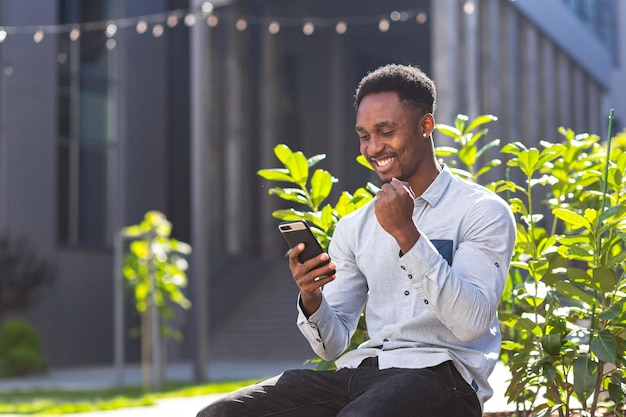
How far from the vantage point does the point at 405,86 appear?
3234mm

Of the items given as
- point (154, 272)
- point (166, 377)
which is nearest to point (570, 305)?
point (154, 272)

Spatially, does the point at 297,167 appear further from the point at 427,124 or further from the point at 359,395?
the point at 359,395

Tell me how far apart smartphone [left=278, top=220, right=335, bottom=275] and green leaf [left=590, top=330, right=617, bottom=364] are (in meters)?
0.95

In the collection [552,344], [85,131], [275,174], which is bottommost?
[552,344]

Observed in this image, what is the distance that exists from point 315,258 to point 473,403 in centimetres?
61

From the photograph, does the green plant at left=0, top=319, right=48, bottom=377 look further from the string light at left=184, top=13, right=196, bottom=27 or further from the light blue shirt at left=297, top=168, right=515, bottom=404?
the light blue shirt at left=297, top=168, right=515, bottom=404

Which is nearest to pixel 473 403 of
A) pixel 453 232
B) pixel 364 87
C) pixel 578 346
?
pixel 453 232

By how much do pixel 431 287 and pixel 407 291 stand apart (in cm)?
34

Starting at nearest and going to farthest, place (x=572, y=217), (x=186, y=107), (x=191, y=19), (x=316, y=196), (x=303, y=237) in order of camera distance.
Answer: (x=303, y=237) < (x=572, y=217) < (x=316, y=196) < (x=191, y=19) < (x=186, y=107)

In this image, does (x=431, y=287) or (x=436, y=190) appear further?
(x=436, y=190)

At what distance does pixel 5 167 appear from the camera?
20.1 metres

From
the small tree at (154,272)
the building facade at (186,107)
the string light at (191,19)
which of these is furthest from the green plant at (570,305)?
the building facade at (186,107)

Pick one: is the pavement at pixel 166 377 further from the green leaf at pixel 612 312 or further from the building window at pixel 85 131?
the green leaf at pixel 612 312

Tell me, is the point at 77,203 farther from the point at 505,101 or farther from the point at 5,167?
the point at 505,101
